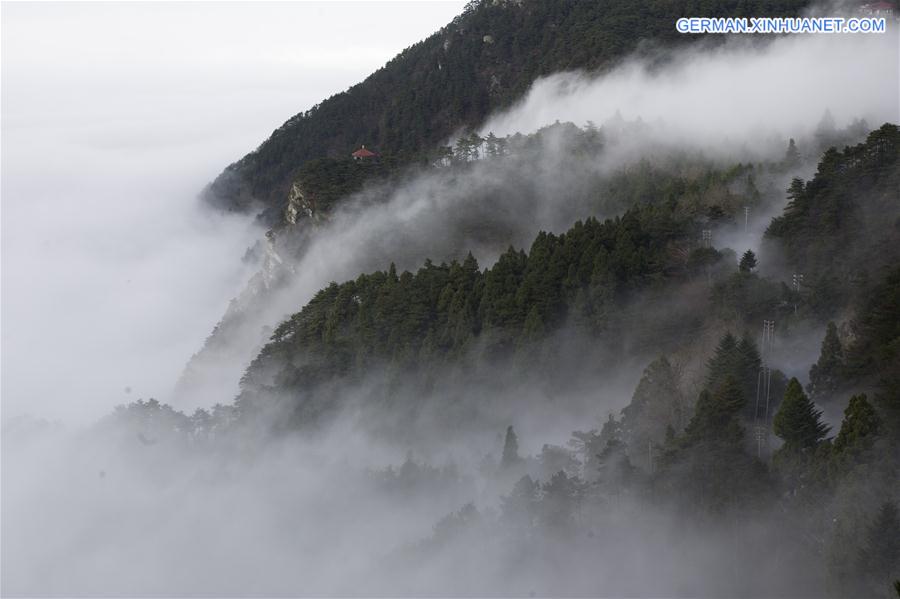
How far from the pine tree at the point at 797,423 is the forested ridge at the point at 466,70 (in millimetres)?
73691

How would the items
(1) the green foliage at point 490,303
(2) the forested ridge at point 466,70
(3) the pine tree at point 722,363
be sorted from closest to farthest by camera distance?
(3) the pine tree at point 722,363
(1) the green foliage at point 490,303
(2) the forested ridge at point 466,70

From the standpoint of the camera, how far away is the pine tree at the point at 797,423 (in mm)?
29531

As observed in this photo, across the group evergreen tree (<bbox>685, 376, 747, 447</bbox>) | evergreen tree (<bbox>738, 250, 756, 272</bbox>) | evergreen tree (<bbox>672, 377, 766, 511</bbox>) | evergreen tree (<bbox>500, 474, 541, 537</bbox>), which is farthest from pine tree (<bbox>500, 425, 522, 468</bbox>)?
evergreen tree (<bbox>738, 250, 756, 272</bbox>)

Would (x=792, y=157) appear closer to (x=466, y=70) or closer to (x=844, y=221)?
(x=844, y=221)

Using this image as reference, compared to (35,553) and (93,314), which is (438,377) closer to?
(35,553)

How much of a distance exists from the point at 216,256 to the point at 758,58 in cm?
7507

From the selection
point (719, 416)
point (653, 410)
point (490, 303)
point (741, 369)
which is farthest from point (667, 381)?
point (490, 303)

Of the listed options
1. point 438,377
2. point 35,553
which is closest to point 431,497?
point 438,377

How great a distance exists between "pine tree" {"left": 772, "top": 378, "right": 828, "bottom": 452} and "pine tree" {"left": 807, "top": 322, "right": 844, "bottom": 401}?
292cm

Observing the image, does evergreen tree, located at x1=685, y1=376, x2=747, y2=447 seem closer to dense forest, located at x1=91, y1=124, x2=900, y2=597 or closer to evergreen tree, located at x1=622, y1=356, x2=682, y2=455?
dense forest, located at x1=91, y1=124, x2=900, y2=597

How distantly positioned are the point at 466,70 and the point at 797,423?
296 ft

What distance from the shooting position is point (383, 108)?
116 m

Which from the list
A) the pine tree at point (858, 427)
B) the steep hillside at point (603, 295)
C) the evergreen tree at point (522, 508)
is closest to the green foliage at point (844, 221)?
the steep hillside at point (603, 295)

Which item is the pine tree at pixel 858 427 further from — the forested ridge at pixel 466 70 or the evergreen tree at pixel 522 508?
the forested ridge at pixel 466 70
